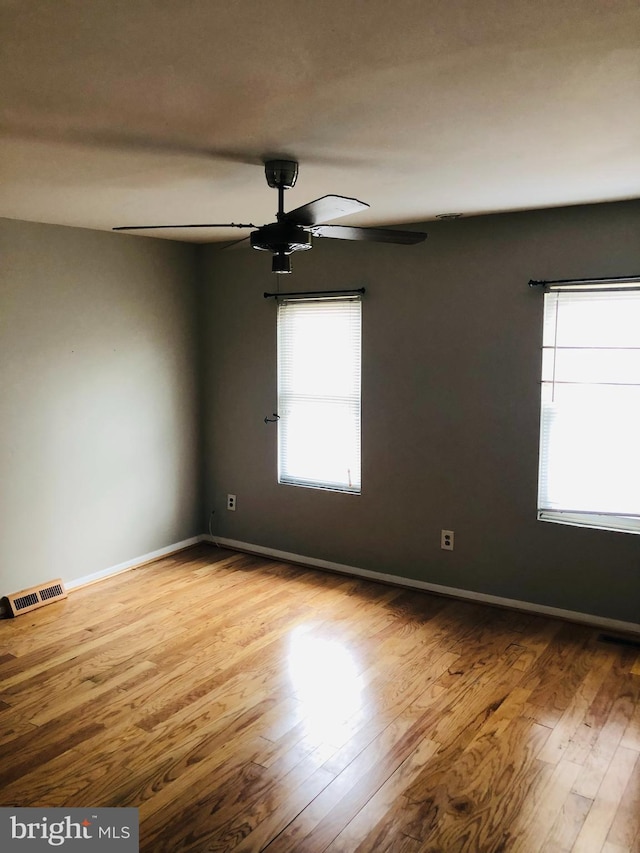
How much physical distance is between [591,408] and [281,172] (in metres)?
2.23

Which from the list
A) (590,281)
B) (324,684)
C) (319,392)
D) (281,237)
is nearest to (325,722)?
(324,684)

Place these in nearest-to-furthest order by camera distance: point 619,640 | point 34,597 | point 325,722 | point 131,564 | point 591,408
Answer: point 325,722 < point 619,640 < point 591,408 < point 34,597 < point 131,564

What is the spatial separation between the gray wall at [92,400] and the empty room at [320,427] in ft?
0.07

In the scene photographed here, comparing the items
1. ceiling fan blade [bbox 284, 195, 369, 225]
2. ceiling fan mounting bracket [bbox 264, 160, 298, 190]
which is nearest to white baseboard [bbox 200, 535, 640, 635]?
ceiling fan blade [bbox 284, 195, 369, 225]

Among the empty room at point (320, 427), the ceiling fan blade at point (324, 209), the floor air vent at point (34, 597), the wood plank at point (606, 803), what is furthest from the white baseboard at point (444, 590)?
the ceiling fan blade at point (324, 209)

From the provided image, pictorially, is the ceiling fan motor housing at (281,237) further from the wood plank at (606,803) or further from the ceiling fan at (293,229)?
the wood plank at (606,803)

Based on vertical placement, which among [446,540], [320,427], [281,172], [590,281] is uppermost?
[281,172]

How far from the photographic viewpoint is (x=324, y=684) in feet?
10.9

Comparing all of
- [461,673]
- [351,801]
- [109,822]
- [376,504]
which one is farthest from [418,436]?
[109,822]

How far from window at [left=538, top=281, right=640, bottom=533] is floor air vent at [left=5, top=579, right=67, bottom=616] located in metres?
3.10

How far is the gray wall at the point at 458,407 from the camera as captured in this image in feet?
13.0

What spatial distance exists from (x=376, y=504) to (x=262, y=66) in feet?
10.7

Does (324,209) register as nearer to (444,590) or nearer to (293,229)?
(293,229)

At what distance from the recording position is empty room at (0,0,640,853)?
80.4 inches
